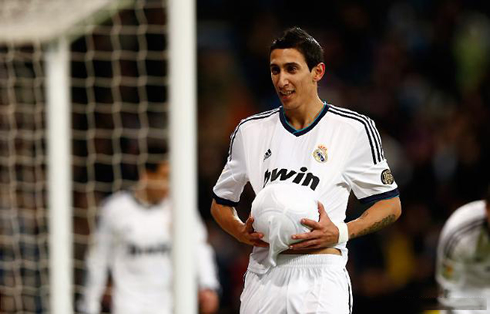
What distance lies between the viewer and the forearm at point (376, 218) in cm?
317

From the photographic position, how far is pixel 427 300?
5.30 meters

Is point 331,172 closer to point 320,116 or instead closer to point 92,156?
point 320,116

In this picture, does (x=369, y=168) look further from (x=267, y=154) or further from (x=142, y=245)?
(x=142, y=245)

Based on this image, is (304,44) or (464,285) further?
(464,285)

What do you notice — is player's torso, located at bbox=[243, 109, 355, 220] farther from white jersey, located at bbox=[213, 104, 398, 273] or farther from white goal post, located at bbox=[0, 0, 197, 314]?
white goal post, located at bbox=[0, 0, 197, 314]

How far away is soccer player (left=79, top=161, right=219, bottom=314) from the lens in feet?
23.4

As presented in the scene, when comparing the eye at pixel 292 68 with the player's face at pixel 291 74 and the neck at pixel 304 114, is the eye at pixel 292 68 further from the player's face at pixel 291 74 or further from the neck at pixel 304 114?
the neck at pixel 304 114

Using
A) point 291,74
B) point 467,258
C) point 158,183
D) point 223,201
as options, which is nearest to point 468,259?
point 467,258

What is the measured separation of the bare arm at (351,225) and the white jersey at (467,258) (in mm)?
2454

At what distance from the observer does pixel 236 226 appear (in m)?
3.33

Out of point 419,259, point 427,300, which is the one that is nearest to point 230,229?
point 427,300

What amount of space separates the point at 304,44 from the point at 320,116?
306mm

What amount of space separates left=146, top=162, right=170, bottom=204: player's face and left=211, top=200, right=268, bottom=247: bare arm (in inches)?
130

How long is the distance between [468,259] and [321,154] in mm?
2693
